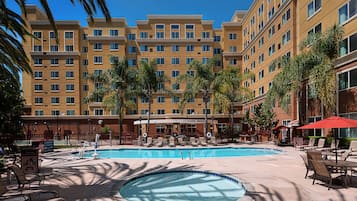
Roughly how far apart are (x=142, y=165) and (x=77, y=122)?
31.7 meters

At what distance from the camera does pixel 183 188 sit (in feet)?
29.6

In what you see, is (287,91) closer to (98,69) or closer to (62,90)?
(98,69)

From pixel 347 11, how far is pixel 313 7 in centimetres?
536

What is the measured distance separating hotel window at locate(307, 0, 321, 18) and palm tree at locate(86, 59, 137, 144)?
18429 mm

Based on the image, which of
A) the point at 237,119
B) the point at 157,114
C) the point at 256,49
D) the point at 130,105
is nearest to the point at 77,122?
the point at 157,114

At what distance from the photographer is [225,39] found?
47062 mm

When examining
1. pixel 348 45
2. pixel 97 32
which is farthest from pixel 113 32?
pixel 348 45

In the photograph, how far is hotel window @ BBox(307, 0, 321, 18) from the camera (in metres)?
23.8

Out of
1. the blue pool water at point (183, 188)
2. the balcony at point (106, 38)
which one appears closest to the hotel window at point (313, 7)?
the blue pool water at point (183, 188)

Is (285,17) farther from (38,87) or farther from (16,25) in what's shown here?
(38,87)

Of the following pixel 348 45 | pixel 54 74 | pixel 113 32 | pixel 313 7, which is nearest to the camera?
pixel 348 45

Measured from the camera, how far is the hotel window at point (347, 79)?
18.7 m

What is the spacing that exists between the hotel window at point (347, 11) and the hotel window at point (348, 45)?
1.58m

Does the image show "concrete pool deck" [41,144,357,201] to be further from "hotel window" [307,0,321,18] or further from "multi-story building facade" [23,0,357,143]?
"multi-story building facade" [23,0,357,143]
